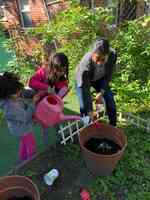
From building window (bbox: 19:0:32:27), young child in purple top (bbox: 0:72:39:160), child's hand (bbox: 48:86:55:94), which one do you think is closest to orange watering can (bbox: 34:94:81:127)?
young child in purple top (bbox: 0:72:39:160)

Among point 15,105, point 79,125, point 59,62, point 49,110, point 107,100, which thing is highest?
point 59,62

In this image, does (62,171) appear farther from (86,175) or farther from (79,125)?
(79,125)

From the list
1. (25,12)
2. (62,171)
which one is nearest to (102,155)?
(62,171)

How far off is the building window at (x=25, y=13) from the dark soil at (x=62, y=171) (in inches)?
334

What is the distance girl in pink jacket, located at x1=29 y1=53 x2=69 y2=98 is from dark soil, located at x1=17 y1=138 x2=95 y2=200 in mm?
839

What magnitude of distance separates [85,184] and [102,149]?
46cm

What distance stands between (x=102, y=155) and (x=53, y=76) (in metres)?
1.06

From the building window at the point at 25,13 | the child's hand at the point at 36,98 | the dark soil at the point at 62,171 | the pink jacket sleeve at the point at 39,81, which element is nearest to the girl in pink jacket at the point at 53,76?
the pink jacket sleeve at the point at 39,81

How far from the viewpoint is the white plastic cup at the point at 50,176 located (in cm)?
370

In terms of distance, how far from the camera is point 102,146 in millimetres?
3922

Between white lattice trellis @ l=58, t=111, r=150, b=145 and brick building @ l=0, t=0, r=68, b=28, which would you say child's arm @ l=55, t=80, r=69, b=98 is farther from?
brick building @ l=0, t=0, r=68, b=28

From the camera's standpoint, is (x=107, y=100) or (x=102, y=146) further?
(x=107, y=100)

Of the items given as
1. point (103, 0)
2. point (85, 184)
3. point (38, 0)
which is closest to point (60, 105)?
point (85, 184)

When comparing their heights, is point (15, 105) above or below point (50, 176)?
above
